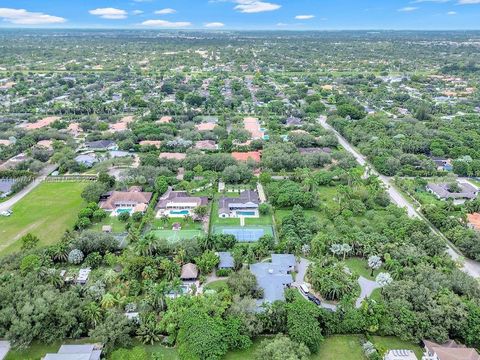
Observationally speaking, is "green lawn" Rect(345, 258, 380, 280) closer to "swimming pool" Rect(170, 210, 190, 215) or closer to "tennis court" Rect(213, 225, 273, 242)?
"tennis court" Rect(213, 225, 273, 242)

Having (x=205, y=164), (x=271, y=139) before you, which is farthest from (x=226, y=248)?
(x=271, y=139)

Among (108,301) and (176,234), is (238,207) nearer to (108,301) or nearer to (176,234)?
(176,234)

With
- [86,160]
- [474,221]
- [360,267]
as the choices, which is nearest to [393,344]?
[360,267]

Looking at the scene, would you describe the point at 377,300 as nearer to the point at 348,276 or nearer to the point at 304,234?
the point at 348,276

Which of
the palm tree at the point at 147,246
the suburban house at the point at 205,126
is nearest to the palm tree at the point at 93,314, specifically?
the palm tree at the point at 147,246

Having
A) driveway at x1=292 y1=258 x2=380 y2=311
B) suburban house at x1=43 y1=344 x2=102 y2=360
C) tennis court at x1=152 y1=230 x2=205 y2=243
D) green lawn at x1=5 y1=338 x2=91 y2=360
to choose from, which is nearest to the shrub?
tennis court at x1=152 y1=230 x2=205 y2=243

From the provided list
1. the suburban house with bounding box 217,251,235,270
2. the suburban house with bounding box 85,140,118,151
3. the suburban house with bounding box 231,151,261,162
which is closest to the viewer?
the suburban house with bounding box 217,251,235,270

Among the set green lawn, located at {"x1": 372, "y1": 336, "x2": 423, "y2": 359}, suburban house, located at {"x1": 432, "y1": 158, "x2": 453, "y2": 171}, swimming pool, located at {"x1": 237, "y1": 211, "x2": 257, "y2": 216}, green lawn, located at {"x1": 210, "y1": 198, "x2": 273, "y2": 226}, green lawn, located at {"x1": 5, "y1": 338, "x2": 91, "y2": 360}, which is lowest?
green lawn, located at {"x1": 372, "y1": 336, "x2": 423, "y2": 359}
